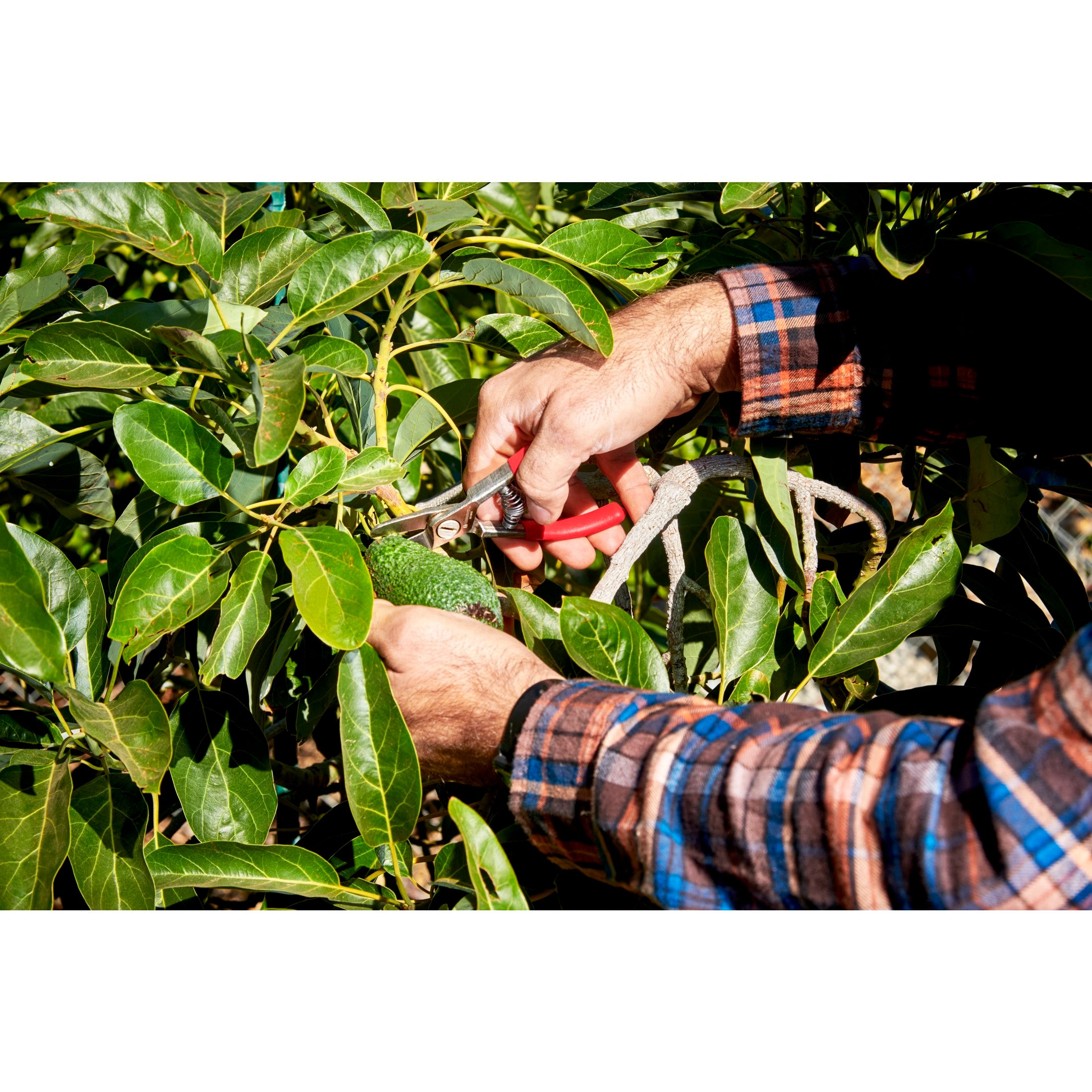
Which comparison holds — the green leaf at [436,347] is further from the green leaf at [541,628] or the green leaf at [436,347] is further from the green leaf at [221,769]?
the green leaf at [221,769]

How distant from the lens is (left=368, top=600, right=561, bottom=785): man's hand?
3.64 feet

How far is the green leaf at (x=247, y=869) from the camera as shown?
107 centimetres

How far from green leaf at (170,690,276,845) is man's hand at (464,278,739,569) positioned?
46cm

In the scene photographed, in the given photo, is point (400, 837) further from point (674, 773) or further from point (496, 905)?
point (674, 773)

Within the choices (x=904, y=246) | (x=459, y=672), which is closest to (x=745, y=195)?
(x=904, y=246)

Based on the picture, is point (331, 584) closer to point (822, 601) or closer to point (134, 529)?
point (134, 529)

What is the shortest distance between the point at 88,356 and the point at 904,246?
3.26 ft

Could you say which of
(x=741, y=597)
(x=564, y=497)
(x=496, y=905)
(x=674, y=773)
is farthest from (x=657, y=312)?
(x=496, y=905)

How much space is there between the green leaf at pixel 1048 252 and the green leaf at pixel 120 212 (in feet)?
3.36

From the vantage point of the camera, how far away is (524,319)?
4.29ft

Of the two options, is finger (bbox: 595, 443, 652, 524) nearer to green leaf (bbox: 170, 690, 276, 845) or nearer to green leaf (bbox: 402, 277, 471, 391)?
green leaf (bbox: 402, 277, 471, 391)

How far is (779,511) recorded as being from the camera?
123 centimetres

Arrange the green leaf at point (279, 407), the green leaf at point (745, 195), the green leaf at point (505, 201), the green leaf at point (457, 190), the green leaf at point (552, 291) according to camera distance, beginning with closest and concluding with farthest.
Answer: the green leaf at point (279, 407)
the green leaf at point (552, 291)
the green leaf at point (745, 195)
the green leaf at point (457, 190)
the green leaf at point (505, 201)

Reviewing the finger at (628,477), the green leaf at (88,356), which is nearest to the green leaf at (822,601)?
the finger at (628,477)
